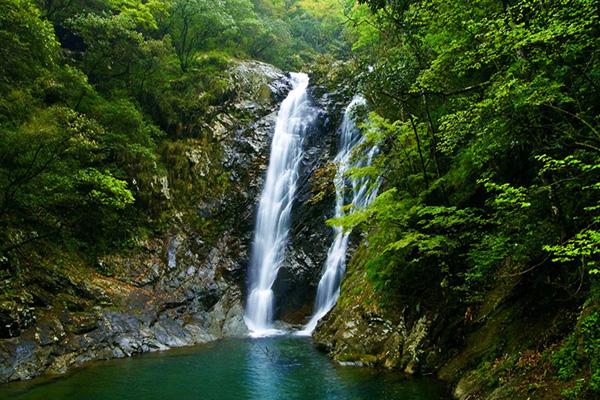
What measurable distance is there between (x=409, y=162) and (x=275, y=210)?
1181 centimetres

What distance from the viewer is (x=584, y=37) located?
215 inches

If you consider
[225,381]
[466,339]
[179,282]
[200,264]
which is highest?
[200,264]

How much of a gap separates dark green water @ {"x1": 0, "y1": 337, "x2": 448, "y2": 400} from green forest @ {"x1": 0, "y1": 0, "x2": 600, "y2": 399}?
1.59m

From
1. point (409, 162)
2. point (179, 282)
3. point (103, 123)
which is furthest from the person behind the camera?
point (179, 282)

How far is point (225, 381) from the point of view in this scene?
1012 cm

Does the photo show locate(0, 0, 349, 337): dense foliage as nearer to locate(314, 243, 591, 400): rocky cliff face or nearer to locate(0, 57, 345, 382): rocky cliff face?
locate(0, 57, 345, 382): rocky cliff face

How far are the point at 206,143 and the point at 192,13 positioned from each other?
309 inches

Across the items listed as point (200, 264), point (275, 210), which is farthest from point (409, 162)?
point (200, 264)

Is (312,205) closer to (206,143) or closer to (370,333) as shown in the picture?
(206,143)

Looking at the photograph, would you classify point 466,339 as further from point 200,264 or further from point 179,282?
point 200,264

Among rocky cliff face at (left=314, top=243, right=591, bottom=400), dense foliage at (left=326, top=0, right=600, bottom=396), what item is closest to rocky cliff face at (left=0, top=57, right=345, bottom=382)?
rocky cliff face at (left=314, top=243, right=591, bottom=400)

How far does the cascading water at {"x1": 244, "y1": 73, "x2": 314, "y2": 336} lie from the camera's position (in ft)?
62.1

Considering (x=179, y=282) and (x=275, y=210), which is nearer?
(x=179, y=282)

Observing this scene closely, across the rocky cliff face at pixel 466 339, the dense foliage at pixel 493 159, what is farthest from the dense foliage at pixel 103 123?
the dense foliage at pixel 493 159
